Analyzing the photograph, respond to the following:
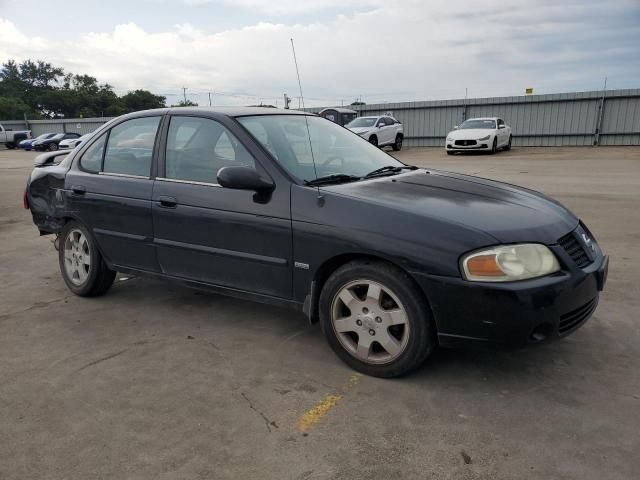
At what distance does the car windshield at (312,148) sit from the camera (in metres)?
3.42

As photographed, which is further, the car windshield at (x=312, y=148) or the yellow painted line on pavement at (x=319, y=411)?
the car windshield at (x=312, y=148)

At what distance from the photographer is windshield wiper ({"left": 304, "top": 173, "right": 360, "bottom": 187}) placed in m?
3.27

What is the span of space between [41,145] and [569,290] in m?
37.5

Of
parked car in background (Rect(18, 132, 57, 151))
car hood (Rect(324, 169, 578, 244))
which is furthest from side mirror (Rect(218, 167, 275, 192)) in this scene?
parked car in background (Rect(18, 132, 57, 151))

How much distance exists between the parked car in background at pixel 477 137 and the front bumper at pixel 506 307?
19157 mm

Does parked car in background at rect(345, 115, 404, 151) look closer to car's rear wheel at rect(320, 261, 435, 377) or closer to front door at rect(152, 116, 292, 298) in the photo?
front door at rect(152, 116, 292, 298)

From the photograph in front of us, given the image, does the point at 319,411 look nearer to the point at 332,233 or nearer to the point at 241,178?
the point at 332,233

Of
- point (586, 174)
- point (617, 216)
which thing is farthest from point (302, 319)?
point (586, 174)

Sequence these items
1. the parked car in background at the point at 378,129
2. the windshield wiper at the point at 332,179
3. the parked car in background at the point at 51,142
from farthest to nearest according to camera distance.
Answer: the parked car in background at the point at 51,142 → the parked car in background at the point at 378,129 → the windshield wiper at the point at 332,179

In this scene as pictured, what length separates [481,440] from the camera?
7.98 feet

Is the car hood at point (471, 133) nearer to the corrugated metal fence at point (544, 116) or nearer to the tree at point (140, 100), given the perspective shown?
the corrugated metal fence at point (544, 116)

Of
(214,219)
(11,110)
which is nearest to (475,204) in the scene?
(214,219)

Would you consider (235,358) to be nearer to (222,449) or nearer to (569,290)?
(222,449)

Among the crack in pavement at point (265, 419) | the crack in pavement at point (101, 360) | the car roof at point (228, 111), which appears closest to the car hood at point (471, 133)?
the car roof at point (228, 111)
